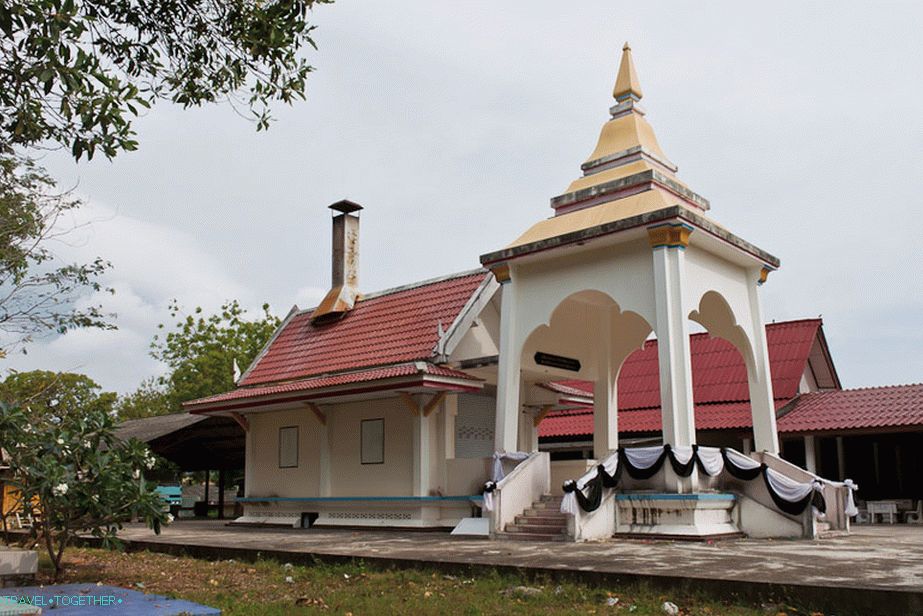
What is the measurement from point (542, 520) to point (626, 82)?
8554mm

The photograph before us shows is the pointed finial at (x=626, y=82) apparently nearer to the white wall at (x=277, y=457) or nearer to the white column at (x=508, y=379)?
the white column at (x=508, y=379)

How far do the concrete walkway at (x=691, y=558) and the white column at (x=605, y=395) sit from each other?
4690 mm

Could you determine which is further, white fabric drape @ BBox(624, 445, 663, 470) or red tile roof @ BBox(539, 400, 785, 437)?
red tile roof @ BBox(539, 400, 785, 437)

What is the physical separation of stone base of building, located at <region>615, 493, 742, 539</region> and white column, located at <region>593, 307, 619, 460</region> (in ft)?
15.9

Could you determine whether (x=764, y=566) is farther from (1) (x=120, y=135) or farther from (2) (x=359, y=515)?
(2) (x=359, y=515)

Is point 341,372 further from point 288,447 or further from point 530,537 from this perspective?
point 530,537

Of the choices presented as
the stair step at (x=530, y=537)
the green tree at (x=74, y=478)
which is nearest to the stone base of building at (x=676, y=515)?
the stair step at (x=530, y=537)

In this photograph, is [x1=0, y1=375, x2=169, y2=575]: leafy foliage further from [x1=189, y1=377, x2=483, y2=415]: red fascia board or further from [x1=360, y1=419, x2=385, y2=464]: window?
[x1=360, y1=419, x2=385, y2=464]: window

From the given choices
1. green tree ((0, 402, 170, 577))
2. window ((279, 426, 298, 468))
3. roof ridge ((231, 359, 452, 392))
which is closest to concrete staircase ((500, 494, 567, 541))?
roof ridge ((231, 359, 452, 392))

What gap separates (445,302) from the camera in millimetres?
17938

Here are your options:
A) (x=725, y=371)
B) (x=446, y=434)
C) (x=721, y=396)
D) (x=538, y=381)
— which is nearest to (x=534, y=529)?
A: (x=446, y=434)

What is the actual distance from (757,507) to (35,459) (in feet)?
31.8

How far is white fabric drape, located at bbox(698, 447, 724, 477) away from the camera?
12539mm

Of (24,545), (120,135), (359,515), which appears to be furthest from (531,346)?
(120,135)
